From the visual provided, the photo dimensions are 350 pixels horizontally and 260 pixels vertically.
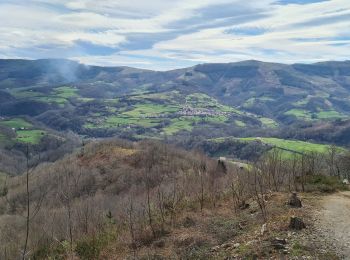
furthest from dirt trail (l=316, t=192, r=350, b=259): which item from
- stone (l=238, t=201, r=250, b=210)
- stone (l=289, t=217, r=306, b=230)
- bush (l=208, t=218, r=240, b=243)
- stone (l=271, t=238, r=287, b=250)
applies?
stone (l=238, t=201, r=250, b=210)

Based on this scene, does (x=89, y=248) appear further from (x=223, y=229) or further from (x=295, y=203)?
(x=295, y=203)

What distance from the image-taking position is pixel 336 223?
61.1 feet

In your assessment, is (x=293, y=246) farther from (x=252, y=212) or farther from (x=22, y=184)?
(x=22, y=184)

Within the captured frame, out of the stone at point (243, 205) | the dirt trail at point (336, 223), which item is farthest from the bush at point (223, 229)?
the dirt trail at point (336, 223)

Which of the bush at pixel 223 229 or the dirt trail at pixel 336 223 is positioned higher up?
the dirt trail at pixel 336 223

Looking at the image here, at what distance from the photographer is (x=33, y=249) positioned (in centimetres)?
1936

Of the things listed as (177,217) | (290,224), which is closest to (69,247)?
(177,217)

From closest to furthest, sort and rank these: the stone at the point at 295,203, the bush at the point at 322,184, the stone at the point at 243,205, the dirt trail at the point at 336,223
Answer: the dirt trail at the point at 336,223, the stone at the point at 295,203, the stone at the point at 243,205, the bush at the point at 322,184

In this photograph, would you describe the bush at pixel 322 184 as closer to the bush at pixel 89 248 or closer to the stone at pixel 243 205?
the stone at pixel 243 205

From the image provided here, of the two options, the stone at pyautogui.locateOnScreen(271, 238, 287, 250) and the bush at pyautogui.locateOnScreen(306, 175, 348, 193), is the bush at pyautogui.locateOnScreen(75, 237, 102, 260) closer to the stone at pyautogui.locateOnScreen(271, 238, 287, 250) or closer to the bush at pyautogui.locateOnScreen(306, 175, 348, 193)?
the stone at pyautogui.locateOnScreen(271, 238, 287, 250)

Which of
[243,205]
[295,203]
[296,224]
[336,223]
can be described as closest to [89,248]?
[243,205]

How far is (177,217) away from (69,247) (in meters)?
6.16

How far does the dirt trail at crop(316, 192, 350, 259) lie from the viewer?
15.7 meters

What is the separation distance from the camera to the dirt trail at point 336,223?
51.4 feet
